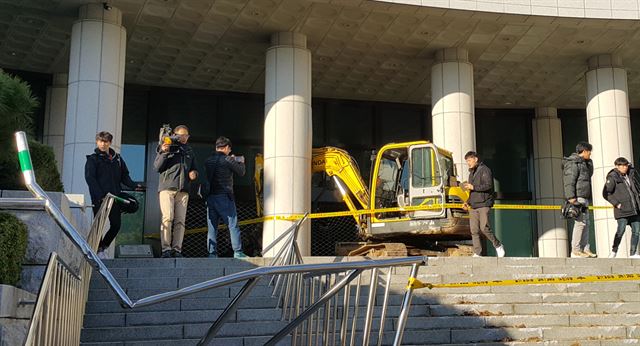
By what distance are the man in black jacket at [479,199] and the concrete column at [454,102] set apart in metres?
5.33

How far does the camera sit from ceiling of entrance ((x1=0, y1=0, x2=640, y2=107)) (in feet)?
54.2

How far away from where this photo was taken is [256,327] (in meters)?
7.76

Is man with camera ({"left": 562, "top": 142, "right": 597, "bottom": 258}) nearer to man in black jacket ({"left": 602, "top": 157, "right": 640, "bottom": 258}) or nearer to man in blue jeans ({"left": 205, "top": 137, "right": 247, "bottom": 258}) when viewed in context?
man in black jacket ({"left": 602, "top": 157, "right": 640, "bottom": 258})

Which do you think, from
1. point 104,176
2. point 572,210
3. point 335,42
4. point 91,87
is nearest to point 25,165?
point 104,176

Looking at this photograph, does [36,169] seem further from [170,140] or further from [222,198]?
[222,198]

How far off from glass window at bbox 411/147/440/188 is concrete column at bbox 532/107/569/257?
8.91 m

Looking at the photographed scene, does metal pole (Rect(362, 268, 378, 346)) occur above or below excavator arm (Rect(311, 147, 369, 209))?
below

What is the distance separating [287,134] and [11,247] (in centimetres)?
1224

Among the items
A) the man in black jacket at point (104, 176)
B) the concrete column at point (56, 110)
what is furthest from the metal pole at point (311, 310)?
the concrete column at point (56, 110)

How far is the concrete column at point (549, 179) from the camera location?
23.4 metres

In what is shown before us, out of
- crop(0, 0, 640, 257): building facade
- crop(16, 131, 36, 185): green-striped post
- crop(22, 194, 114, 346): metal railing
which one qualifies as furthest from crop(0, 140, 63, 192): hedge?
crop(0, 0, 640, 257): building facade

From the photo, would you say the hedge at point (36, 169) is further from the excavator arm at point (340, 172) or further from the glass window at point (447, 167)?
the excavator arm at point (340, 172)

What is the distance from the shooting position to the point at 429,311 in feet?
29.0

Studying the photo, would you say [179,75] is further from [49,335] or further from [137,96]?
[49,335]
